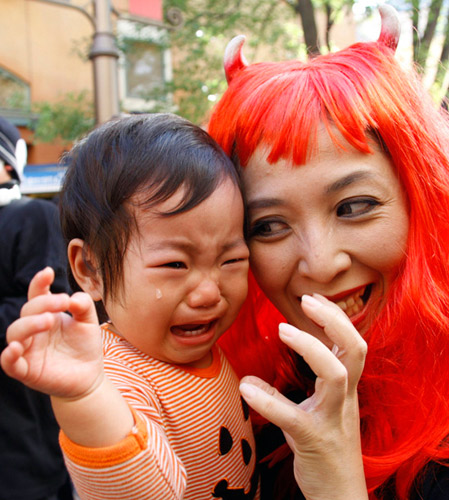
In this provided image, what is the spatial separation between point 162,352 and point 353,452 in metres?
0.47

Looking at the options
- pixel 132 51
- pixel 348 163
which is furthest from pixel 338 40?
pixel 348 163

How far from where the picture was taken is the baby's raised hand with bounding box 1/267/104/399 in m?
0.78

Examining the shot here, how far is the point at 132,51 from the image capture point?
8953mm

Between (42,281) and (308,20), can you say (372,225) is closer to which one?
(42,281)

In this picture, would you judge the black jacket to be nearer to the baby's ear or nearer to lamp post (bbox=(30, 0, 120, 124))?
the baby's ear

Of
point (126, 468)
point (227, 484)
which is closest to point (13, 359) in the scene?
point (126, 468)

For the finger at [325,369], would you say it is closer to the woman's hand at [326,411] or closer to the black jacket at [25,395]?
the woman's hand at [326,411]

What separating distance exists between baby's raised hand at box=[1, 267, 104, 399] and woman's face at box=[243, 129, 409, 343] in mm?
579

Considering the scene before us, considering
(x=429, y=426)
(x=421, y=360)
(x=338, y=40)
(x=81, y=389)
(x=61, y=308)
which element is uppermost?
(x=338, y=40)

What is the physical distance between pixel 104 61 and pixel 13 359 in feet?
14.5

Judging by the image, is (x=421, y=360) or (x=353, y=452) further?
(x=421, y=360)

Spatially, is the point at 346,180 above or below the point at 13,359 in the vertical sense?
above

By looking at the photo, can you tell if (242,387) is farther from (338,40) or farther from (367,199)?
(338,40)

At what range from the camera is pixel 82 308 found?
85cm
